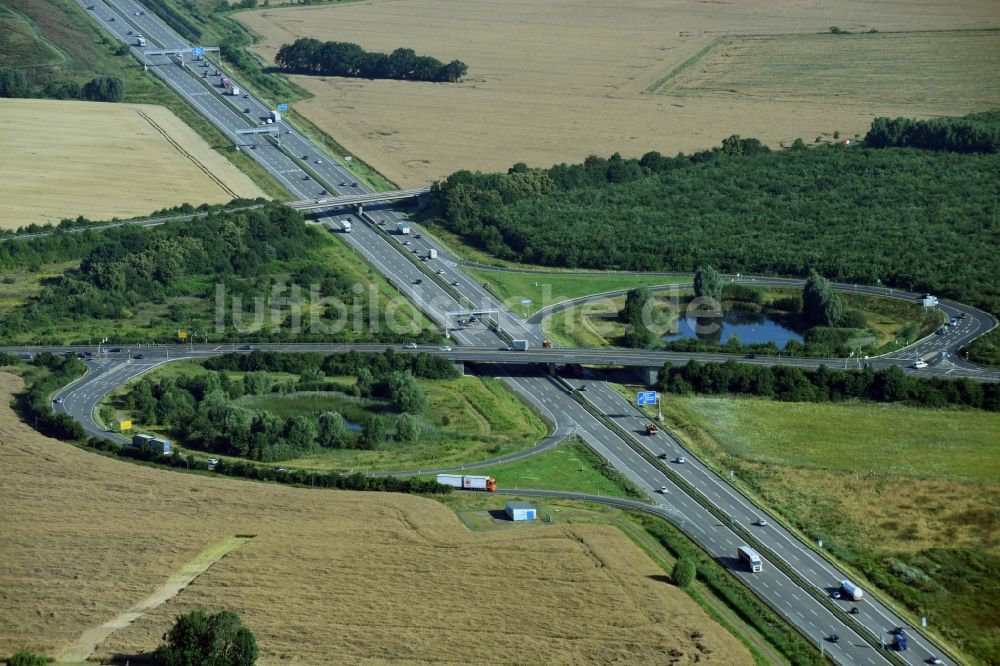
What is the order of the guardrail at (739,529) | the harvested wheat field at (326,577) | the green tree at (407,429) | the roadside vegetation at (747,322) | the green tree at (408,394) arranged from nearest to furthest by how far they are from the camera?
the harvested wheat field at (326,577)
the guardrail at (739,529)
the green tree at (407,429)
the green tree at (408,394)
the roadside vegetation at (747,322)

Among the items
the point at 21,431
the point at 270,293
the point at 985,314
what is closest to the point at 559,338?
the point at 270,293

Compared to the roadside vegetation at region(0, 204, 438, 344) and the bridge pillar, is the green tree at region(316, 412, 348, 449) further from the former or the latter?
the bridge pillar

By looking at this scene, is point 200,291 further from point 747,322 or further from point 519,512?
point 519,512

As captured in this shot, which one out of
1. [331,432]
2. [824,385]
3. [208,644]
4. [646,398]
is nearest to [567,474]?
[646,398]

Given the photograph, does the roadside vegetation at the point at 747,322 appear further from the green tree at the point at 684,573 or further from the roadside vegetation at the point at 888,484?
the green tree at the point at 684,573

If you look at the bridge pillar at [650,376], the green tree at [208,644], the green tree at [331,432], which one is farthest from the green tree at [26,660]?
the bridge pillar at [650,376]
